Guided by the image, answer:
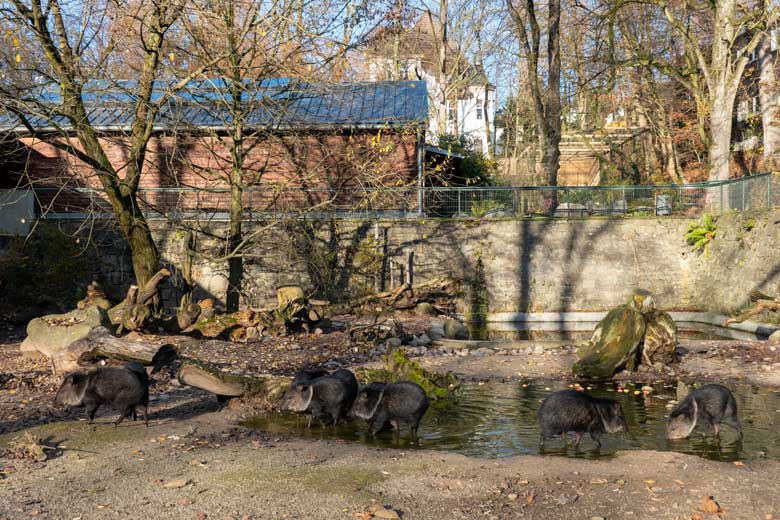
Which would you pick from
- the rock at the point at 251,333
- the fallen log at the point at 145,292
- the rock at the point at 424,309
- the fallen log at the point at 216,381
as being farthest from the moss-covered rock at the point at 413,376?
the rock at the point at 424,309

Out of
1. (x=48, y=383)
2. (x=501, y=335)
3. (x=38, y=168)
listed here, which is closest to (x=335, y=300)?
(x=501, y=335)

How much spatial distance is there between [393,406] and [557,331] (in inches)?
652

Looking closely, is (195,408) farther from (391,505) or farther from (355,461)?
(391,505)

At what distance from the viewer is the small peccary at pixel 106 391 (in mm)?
9539

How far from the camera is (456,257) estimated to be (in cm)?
2875

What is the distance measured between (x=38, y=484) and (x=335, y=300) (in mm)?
21472

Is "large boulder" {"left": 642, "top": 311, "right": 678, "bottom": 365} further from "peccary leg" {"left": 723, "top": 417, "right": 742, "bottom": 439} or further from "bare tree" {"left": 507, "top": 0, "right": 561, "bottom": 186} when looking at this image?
"bare tree" {"left": 507, "top": 0, "right": 561, "bottom": 186}

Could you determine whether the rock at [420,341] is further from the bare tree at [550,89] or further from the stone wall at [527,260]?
the bare tree at [550,89]

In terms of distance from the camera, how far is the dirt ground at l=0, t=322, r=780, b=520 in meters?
6.43

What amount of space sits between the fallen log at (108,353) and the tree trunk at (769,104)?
1075 inches

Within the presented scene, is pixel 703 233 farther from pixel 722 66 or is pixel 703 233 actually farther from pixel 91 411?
pixel 91 411

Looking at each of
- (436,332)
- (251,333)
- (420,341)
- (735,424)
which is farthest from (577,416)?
(436,332)

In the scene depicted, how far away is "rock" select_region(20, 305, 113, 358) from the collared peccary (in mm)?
8354

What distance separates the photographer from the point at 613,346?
14.7 meters
